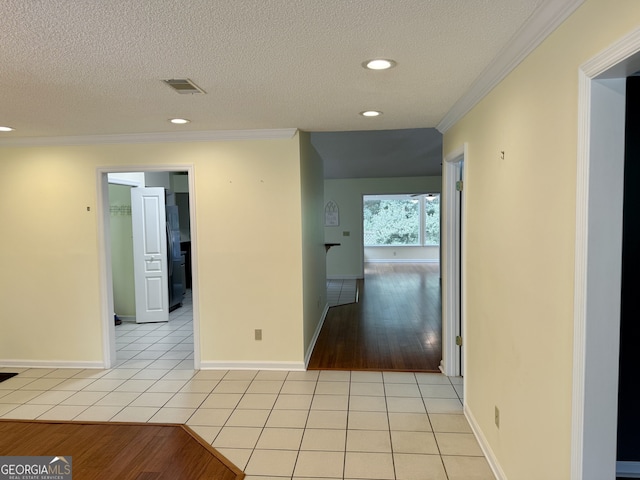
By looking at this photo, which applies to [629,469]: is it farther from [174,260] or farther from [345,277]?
[345,277]

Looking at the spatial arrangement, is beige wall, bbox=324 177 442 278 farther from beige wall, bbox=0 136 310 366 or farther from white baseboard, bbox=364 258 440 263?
beige wall, bbox=0 136 310 366

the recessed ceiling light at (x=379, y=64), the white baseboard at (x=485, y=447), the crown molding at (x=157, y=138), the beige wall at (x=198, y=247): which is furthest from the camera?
the beige wall at (x=198, y=247)

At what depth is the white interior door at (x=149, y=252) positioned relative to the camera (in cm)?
561

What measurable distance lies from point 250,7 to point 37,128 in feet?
9.50

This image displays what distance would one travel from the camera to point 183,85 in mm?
2393

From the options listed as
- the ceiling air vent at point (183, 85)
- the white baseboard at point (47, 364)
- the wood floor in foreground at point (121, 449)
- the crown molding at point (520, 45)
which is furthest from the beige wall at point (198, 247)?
the crown molding at point (520, 45)

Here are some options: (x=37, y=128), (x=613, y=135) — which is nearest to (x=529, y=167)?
(x=613, y=135)

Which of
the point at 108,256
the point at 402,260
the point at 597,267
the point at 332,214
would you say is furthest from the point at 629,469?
the point at 402,260

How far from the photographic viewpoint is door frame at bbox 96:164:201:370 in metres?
3.86

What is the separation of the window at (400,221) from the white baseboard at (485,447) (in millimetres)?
10349

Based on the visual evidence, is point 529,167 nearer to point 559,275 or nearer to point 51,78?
point 559,275

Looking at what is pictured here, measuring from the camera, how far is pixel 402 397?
128 inches

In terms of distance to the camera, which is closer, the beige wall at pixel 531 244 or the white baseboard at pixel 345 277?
the beige wall at pixel 531 244

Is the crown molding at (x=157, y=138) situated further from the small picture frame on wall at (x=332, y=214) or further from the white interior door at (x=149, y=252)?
the small picture frame on wall at (x=332, y=214)
